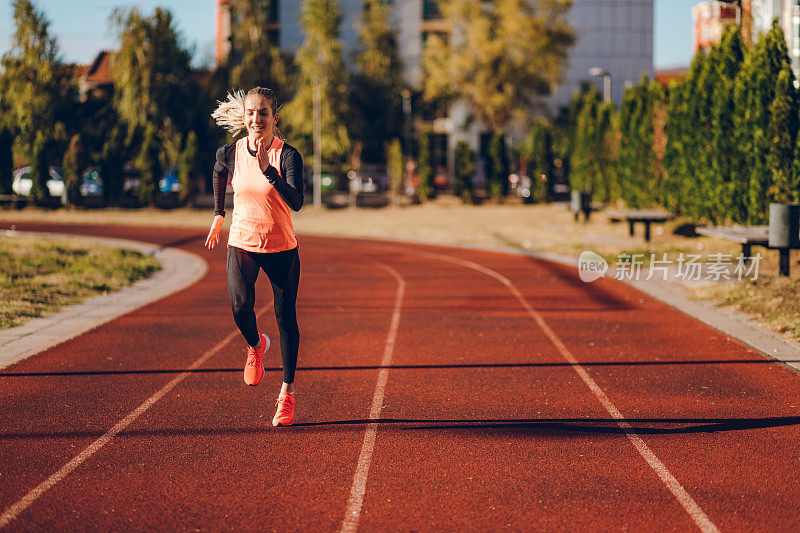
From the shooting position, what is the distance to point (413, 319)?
11117mm

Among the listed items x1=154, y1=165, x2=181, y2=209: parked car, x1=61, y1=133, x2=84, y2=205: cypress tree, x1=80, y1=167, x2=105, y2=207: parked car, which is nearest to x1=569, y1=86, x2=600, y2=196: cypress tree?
x1=154, y1=165, x2=181, y2=209: parked car

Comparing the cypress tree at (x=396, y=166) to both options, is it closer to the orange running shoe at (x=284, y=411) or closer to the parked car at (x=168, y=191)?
the parked car at (x=168, y=191)

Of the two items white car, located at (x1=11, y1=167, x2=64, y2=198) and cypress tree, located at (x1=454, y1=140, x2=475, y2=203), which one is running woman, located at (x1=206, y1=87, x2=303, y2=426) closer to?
cypress tree, located at (x1=454, y1=140, x2=475, y2=203)

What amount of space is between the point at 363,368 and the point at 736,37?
14210 mm

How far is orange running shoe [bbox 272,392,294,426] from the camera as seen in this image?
19.8ft

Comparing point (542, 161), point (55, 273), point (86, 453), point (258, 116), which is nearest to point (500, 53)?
point (542, 161)

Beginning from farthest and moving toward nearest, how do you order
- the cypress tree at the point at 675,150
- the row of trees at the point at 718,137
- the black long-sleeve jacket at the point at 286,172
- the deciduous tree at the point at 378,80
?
the deciduous tree at the point at 378,80
the cypress tree at the point at 675,150
the row of trees at the point at 718,137
the black long-sleeve jacket at the point at 286,172

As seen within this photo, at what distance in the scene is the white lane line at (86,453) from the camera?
4527 mm

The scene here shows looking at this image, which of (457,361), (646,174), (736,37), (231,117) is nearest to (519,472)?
(231,117)

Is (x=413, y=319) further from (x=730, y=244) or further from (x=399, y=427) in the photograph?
(x=730, y=244)

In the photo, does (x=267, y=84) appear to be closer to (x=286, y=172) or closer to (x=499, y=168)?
(x=499, y=168)

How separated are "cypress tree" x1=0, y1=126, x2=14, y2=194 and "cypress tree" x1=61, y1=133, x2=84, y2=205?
256 centimetres

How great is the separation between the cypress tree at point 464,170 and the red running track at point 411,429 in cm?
2979

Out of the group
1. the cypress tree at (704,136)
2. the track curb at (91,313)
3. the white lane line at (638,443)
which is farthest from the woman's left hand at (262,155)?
the cypress tree at (704,136)
